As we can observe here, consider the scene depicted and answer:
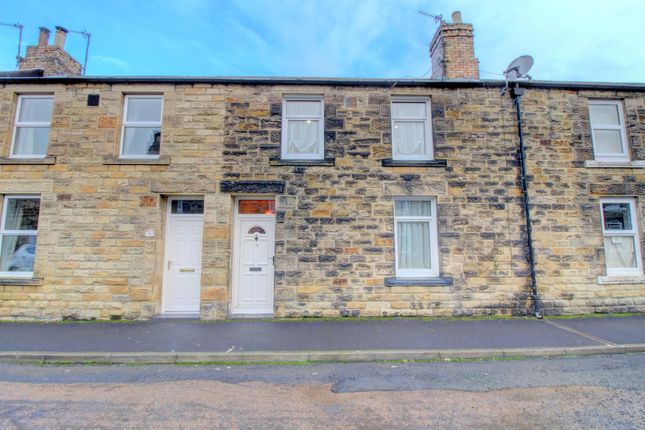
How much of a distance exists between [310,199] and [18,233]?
6770mm

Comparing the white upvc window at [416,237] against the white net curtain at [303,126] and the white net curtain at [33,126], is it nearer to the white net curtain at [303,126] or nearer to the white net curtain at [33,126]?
the white net curtain at [303,126]

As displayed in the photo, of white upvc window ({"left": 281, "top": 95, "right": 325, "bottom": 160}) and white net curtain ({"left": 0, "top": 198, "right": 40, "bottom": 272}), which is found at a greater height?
white upvc window ({"left": 281, "top": 95, "right": 325, "bottom": 160})

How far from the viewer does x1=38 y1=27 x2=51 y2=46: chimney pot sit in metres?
8.76

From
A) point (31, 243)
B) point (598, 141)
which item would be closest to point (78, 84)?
point (31, 243)

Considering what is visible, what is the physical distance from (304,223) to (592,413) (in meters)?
5.53

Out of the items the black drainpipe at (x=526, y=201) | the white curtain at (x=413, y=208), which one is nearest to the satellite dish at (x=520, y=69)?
the black drainpipe at (x=526, y=201)

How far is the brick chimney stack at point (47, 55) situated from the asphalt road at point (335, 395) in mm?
7783

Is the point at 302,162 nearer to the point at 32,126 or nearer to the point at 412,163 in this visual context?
the point at 412,163

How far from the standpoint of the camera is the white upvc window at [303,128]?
25.7 ft

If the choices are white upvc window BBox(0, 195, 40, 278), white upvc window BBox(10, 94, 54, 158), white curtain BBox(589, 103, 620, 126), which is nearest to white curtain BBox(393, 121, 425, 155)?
white curtain BBox(589, 103, 620, 126)

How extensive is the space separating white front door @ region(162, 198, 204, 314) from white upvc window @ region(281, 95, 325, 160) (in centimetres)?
258

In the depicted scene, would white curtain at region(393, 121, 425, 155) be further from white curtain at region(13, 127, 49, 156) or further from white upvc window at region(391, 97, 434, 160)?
white curtain at region(13, 127, 49, 156)

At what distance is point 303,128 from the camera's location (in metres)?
7.94

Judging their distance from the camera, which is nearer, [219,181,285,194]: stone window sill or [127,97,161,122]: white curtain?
[219,181,285,194]: stone window sill
